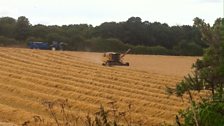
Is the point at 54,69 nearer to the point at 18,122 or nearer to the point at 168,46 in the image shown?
the point at 18,122

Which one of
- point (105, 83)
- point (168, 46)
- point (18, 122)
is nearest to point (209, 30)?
point (18, 122)

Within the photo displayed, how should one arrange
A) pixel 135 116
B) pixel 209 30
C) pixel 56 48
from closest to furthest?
pixel 209 30, pixel 135 116, pixel 56 48

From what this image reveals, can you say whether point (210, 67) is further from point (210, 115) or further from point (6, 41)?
point (6, 41)

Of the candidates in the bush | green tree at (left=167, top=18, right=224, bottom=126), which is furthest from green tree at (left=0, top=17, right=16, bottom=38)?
green tree at (left=167, top=18, right=224, bottom=126)

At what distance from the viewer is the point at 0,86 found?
1598 cm

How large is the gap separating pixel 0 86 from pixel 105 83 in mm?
3701

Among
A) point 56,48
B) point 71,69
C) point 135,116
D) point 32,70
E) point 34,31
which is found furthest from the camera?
point 34,31

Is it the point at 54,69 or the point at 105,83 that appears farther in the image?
the point at 54,69

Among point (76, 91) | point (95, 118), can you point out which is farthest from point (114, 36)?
point (95, 118)

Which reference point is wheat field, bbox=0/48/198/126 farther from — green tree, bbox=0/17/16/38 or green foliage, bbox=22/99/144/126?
green tree, bbox=0/17/16/38

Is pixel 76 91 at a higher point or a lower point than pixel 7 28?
lower

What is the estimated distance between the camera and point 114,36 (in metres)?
51.9

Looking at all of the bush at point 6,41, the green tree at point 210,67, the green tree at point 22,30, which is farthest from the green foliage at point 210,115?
the green tree at point 22,30

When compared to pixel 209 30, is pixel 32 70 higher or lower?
lower
